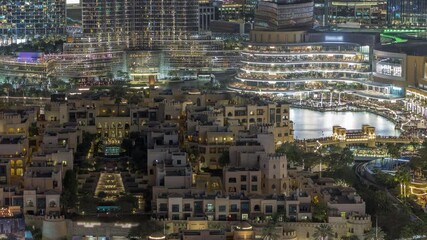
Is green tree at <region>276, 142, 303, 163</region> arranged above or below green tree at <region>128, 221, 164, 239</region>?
above

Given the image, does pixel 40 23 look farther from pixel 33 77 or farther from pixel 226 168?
pixel 226 168

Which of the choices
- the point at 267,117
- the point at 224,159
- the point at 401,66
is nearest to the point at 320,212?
the point at 224,159

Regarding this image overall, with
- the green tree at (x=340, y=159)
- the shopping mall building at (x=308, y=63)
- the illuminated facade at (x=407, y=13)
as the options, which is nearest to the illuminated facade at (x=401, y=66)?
the shopping mall building at (x=308, y=63)

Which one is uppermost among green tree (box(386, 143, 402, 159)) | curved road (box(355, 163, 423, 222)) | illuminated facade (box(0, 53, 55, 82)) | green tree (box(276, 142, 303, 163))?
illuminated facade (box(0, 53, 55, 82))

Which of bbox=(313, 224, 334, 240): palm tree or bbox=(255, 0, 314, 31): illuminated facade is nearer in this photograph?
bbox=(313, 224, 334, 240): palm tree

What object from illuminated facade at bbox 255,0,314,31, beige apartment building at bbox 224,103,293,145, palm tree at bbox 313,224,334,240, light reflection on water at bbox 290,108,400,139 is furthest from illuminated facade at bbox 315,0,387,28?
palm tree at bbox 313,224,334,240

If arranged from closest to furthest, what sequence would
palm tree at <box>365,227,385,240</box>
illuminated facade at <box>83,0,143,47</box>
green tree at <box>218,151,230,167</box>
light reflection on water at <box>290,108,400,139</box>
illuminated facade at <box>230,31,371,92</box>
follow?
palm tree at <box>365,227,385,240</box>
green tree at <box>218,151,230,167</box>
light reflection on water at <box>290,108,400,139</box>
illuminated facade at <box>230,31,371,92</box>
illuminated facade at <box>83,0,143,47</box>

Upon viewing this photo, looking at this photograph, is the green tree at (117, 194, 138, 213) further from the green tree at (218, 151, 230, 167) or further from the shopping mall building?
the shopping mall building
